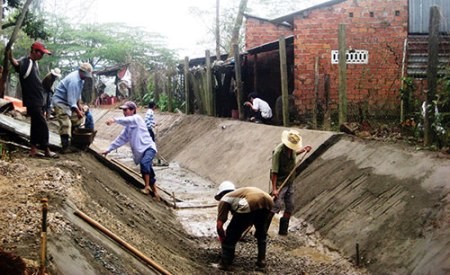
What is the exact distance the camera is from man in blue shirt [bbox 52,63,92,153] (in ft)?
30.9

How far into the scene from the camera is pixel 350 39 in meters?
15.0

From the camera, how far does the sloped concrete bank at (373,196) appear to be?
21.3 feet

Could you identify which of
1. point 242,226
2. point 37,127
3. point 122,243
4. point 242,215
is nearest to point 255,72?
point 37,127

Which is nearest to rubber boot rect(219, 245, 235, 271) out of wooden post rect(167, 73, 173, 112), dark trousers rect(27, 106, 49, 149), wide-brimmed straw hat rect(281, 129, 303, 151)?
wide-brimmed straw hat rect(281, 129, 303, 151)

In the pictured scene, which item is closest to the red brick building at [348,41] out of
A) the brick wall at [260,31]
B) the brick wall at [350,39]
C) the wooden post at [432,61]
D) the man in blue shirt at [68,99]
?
the brick wall at [350,39]

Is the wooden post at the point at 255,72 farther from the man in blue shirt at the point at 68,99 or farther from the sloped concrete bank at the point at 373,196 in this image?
the man in blue shirt at the point at 68,99

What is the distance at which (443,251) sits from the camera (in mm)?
5973

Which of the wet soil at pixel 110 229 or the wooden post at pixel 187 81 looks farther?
the wooden post at pixel 187 81

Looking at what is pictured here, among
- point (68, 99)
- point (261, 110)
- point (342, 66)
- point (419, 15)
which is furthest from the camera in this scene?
point (261, 110)

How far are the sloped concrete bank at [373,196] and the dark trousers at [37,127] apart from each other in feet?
13.6

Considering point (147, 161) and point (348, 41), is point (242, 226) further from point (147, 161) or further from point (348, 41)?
point (348, 41)

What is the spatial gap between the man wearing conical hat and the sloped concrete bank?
0.51 meters

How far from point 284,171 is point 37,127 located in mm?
3661

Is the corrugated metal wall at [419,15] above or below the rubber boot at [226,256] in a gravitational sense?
above
